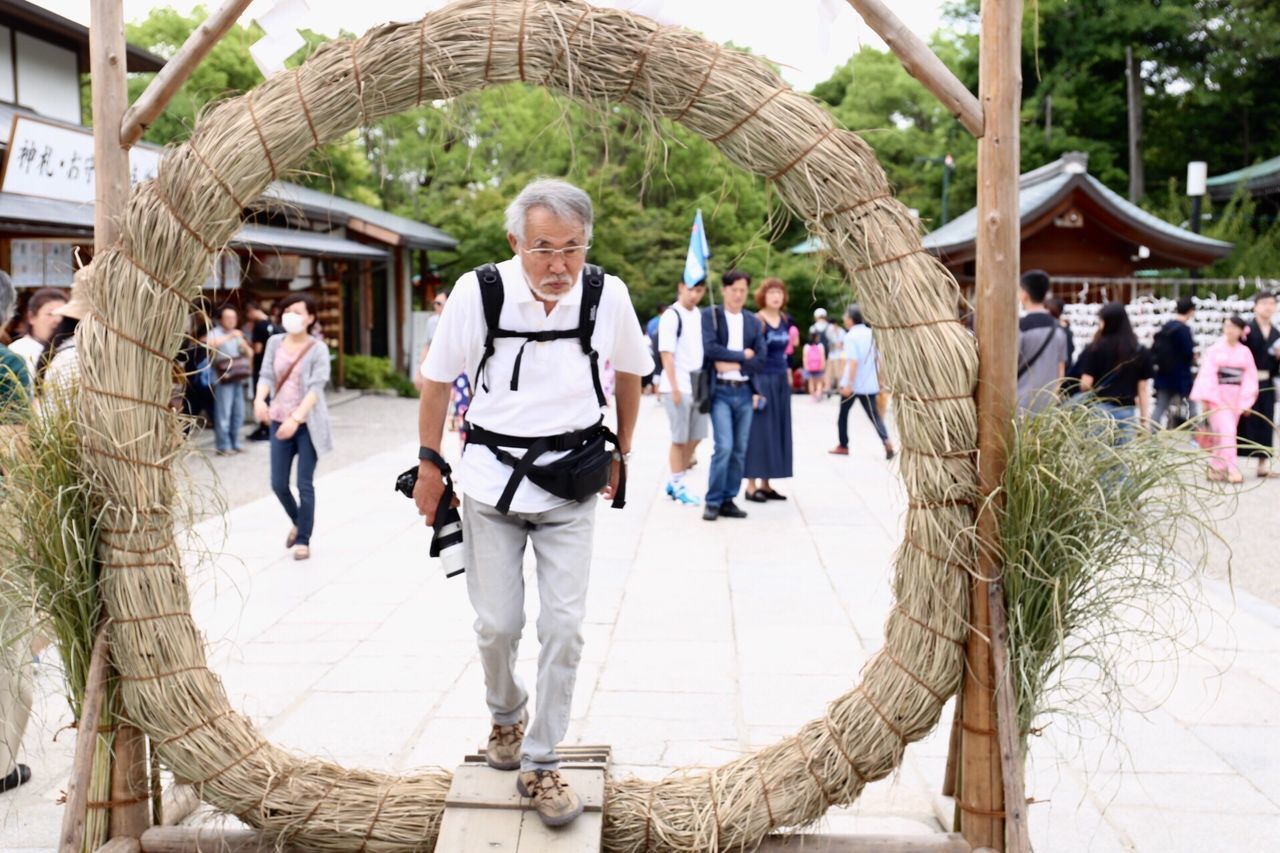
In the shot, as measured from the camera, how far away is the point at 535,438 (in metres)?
3.58

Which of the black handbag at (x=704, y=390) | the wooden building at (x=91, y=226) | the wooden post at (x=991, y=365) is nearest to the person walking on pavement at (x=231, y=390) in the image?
the wooden building at (x=91, y=226)

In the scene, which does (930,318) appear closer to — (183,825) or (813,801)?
(813,801)

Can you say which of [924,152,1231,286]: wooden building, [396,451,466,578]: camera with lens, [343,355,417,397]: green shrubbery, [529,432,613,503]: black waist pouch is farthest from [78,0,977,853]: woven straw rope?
[343,355,417,397]: green shrubbery

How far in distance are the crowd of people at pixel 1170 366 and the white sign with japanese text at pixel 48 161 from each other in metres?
8.35

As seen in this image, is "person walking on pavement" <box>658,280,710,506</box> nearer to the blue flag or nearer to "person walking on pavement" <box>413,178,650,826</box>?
the blue flag

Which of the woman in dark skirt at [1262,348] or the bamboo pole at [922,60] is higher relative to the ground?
the bamboo pole at [922,60]

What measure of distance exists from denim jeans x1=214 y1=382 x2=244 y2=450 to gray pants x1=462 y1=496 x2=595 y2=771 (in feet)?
36.1

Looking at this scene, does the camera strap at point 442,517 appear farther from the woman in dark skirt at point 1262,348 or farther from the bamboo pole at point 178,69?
the woman in dark skirt at point 1262,348

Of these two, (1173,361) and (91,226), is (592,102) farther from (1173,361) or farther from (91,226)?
(1173,361)

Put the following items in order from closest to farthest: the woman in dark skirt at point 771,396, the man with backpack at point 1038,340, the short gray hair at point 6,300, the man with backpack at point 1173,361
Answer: the short gray hair at point 6,300 → the man with backpack at point 1038,340 → the woman in dark skirt at point 771,396 → the man with backpack at point 1173,361

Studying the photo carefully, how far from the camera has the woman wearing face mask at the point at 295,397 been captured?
764cm

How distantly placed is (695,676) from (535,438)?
224cm

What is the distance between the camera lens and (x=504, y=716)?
381 centimetres

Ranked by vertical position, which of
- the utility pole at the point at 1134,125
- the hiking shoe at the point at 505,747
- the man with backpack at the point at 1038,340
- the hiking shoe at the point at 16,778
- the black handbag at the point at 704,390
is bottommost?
the hiking shoe at the point at 16,778
